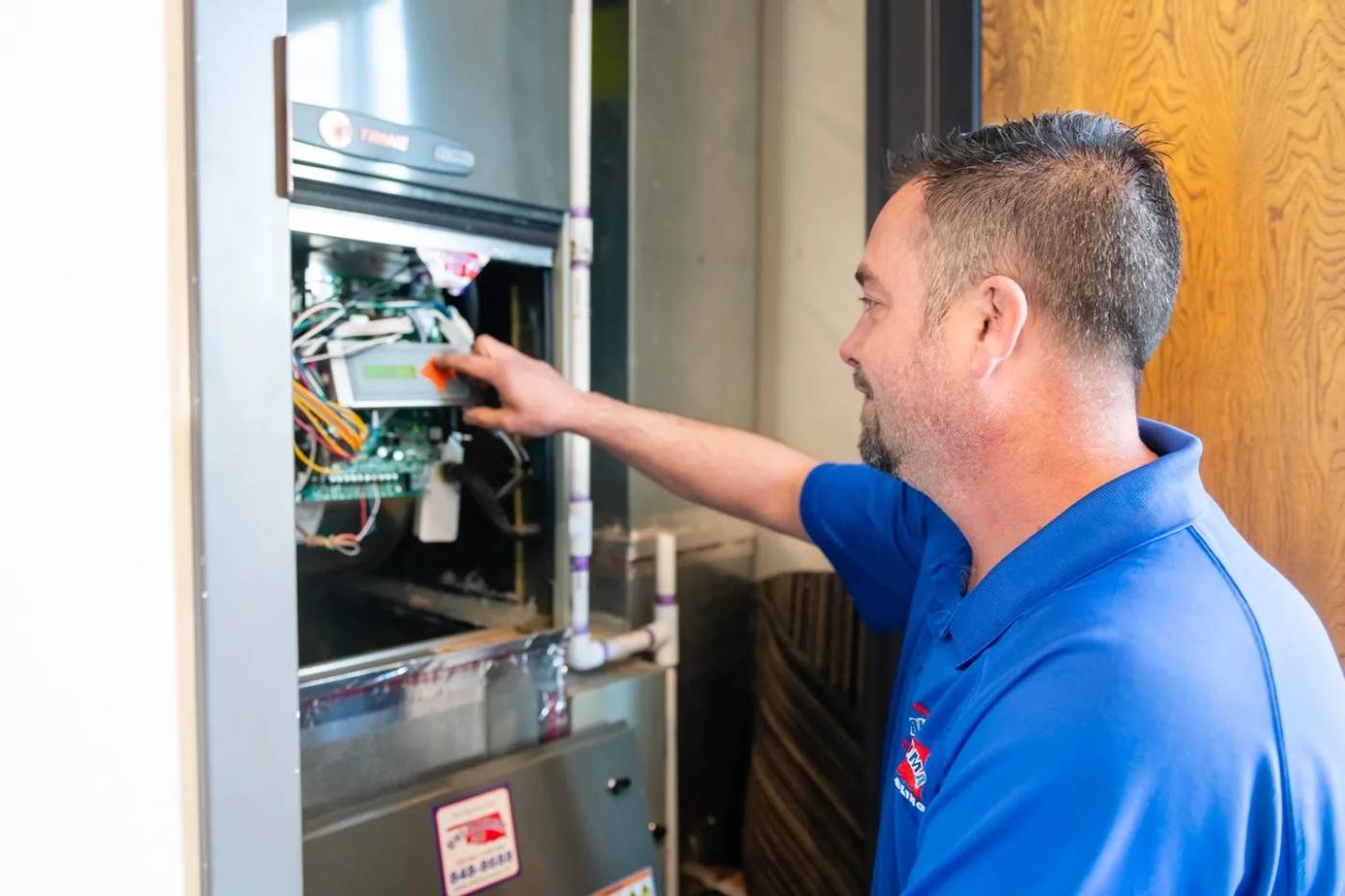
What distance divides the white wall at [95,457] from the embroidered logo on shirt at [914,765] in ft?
2.03

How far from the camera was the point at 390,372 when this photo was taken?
3.94ft

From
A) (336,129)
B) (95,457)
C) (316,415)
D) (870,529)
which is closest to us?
(95,457)

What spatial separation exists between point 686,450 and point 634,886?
1.97ft

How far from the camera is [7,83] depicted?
1.97 ft

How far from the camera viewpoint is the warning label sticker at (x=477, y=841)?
1.14 m

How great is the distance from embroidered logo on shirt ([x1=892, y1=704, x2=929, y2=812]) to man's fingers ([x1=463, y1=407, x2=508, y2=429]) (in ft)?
2.00

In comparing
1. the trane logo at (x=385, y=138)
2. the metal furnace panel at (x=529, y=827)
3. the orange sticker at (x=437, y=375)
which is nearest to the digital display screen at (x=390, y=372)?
the orange sticker at (x=437, y=375)

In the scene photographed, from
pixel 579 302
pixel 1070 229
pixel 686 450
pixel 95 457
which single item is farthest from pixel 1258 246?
pixel 95 457

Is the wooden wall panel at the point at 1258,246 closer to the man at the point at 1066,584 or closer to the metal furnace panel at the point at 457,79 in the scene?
the man at the point at 1066,584

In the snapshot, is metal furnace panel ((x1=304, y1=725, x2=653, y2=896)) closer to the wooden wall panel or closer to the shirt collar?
the shirt collar

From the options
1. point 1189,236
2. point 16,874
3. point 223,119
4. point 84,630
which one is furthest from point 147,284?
point 1189,236

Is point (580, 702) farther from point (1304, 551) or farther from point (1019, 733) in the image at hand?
point (1304, 551)

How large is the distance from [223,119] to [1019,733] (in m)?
0.71

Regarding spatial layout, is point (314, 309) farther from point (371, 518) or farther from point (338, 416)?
point (371, 518)
